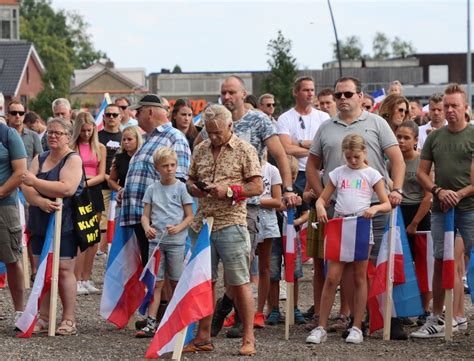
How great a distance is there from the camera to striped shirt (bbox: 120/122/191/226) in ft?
34.8

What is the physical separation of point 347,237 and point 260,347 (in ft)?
3.67

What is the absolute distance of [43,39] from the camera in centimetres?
11956

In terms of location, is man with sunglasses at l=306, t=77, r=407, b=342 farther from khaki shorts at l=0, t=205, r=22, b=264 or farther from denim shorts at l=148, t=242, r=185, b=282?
khaki shorts at l=0, t=205, r=22, b=264

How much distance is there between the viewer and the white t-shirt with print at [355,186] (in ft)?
32.4

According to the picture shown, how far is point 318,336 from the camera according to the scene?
9938 millimetres

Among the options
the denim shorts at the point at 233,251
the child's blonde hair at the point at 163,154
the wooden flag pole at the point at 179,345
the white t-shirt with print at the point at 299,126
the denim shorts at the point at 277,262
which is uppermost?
the white t-shirt with print at the point at 299,126

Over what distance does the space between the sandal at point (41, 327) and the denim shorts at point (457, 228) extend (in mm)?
3396

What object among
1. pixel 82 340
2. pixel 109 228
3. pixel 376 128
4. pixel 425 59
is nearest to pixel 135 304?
pixel 82 340

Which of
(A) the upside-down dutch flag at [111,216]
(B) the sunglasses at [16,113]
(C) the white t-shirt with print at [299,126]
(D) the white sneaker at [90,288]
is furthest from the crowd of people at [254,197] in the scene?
(A) the upside-down dutch flag at [111,216]

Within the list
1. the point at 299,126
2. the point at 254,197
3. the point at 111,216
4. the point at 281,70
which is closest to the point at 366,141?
the point at 254,197

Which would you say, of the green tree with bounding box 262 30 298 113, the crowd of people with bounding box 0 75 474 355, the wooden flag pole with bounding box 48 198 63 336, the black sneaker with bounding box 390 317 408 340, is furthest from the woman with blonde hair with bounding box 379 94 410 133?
the green tree with bounding box 262 30 298 113

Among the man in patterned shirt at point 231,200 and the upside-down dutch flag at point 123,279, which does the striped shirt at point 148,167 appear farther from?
the man in patterned shirt at point 231,200

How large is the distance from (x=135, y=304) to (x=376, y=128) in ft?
8.62

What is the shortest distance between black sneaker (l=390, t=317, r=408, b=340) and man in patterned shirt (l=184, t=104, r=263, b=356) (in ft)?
4.81
